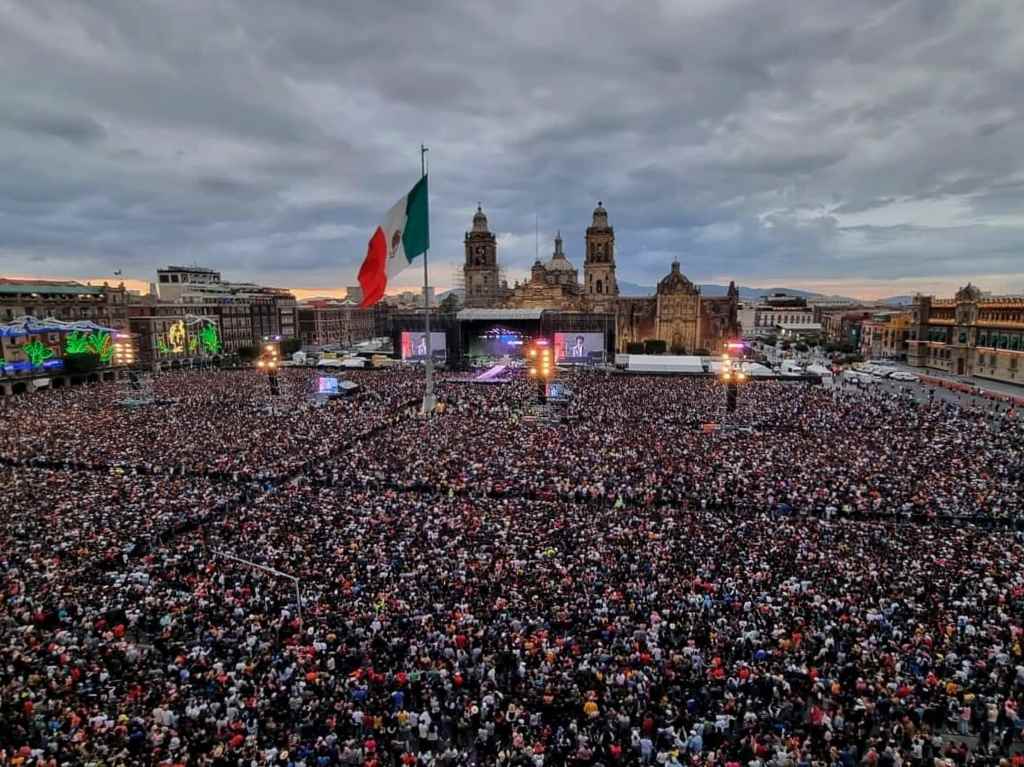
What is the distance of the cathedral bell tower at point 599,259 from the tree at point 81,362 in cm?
6248

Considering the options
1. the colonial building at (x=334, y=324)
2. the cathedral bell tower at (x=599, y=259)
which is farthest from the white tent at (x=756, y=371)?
the colonial building at (x=334, y=324)

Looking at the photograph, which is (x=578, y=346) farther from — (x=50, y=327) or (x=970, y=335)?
(x=50, y=327)

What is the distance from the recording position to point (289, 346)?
94.1 m

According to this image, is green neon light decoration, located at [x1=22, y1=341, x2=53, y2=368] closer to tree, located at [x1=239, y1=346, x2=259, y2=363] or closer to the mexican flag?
tree, located at [x1=239, y1=346, x2=259, y2=363]

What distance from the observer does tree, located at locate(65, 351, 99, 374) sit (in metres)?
55.3

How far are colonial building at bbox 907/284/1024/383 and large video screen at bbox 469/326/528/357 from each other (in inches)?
1802

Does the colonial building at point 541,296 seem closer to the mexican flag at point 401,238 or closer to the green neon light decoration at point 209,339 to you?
the green neon light decoration at point 209,339

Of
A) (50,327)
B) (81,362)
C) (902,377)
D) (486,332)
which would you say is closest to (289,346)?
(81,362)

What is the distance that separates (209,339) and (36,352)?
27293mm

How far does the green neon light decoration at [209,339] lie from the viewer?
78.8 m

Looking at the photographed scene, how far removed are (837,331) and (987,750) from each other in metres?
115

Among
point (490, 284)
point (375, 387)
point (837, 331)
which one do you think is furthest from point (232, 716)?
point (837, 331)

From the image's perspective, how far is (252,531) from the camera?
1647 cm

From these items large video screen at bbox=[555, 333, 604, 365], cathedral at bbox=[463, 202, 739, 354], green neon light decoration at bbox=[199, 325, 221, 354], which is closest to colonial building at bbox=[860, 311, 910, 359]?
cathedral at bbox=[463, 202, 739, 354]
